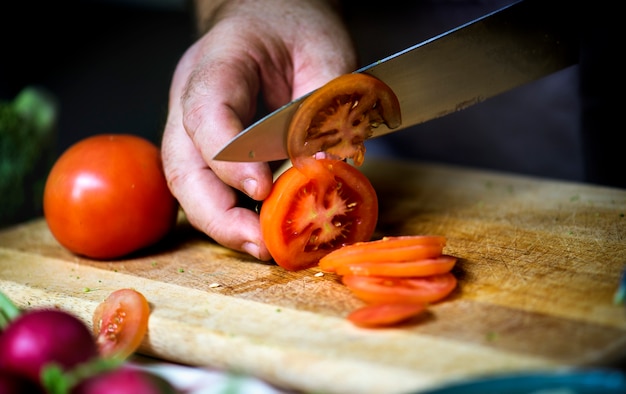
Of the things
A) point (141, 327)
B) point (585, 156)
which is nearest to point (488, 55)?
point (585, 156)

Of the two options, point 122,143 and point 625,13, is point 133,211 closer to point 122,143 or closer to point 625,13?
point 122,143

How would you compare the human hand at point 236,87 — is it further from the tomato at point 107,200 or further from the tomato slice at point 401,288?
the tomato slice at point 401,288

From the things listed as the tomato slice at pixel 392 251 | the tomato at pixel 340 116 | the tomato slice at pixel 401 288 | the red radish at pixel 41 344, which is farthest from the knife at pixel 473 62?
the red radish at pixel 41 344

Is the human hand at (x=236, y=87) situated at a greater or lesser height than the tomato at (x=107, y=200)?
greater

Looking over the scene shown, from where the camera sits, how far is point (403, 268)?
1734 millimetres

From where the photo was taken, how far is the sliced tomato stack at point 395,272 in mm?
1664

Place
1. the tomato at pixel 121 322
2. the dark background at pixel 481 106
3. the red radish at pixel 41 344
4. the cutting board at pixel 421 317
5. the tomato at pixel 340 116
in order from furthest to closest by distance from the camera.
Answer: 1. the dark background at pixel 481 106
2. the tomato at pixel 340 116
3. the tomato at pixel 121 322
4. the cutting board at pixel 421 317
5. the red radish at pixel 41 344

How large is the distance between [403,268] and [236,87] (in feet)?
2.56

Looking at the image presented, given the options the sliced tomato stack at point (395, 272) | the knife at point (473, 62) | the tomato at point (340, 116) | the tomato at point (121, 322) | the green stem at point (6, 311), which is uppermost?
the knife at point (473, 62)

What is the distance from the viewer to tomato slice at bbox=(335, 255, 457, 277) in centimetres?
174

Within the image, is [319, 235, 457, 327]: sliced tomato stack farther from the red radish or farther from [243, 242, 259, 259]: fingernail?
the red radish

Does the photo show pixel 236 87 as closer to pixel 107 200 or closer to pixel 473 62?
pixel 107 200

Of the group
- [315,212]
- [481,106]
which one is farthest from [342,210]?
[481,106]

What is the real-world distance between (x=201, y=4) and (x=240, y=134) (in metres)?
1.23
